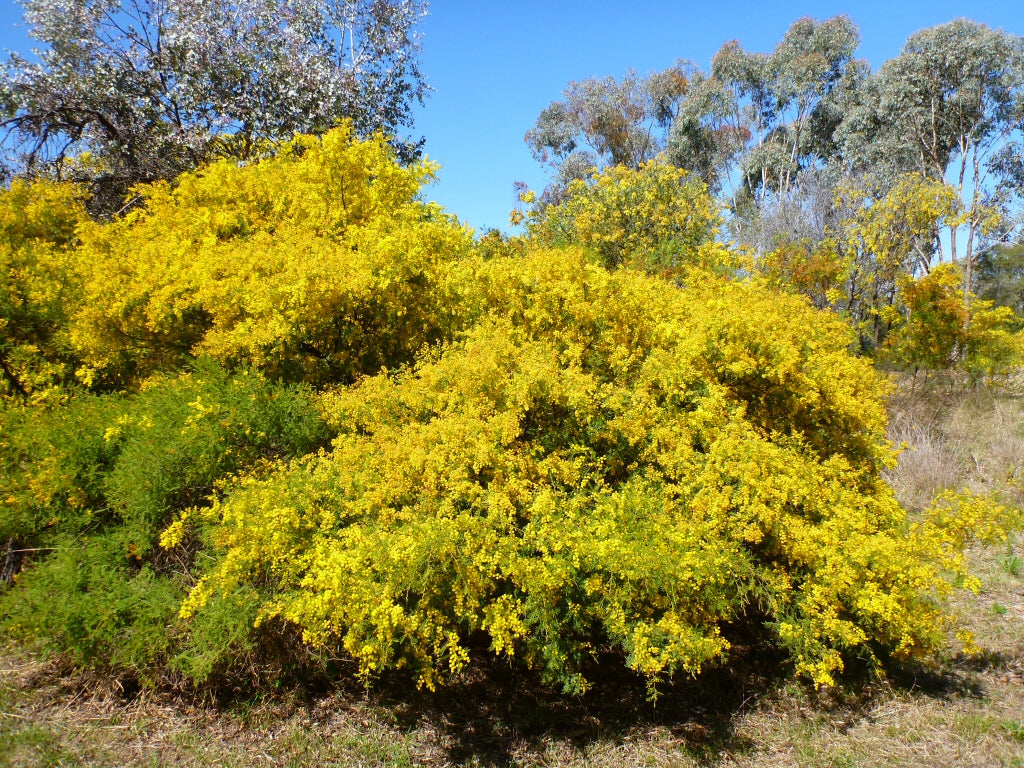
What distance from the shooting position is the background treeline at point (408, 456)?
160 inches

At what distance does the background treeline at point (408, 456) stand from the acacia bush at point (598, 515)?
1.1 inches

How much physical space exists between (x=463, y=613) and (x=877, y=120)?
22.7 metres

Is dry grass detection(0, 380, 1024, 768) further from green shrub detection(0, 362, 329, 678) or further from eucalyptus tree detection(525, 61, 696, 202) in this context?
eucalyptus tree detection(525, 61, 696, 202)

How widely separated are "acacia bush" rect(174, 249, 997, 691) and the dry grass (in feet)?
1.71

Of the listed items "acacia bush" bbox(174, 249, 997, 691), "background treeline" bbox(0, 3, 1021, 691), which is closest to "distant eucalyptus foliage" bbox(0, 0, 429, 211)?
"background treeline" bbox(0, 3, 1021, 691)

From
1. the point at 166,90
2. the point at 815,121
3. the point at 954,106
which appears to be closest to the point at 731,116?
the point at 815,121

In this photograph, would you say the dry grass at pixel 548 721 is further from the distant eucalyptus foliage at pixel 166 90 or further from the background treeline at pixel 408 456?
the distant eucalyptus foliage at pixel 166 90

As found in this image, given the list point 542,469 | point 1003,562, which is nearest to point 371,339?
point 542,469

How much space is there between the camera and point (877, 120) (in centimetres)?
2012

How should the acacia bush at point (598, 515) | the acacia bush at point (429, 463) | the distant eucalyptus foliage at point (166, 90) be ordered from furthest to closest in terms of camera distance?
1. the distant eucalyptus foliage at point (166, 90)
2. the acacia bush at point (429, 463)
3. the acacia bush at point (598, 515)

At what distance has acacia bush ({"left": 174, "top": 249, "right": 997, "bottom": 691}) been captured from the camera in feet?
12.8

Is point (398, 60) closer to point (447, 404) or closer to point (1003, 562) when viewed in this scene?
point (447, 404)

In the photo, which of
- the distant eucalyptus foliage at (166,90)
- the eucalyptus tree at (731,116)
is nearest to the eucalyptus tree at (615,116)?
the eucalyptus tree at (731,116)

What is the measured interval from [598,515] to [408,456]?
1446mm
